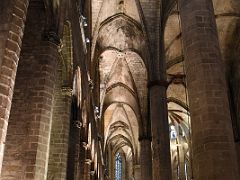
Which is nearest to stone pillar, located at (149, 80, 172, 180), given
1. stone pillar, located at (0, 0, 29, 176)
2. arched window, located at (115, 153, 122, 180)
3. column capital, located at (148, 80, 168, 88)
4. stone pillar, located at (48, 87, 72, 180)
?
column capital, located at (148, 80, 168, 88)

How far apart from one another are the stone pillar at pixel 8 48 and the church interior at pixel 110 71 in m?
0.02

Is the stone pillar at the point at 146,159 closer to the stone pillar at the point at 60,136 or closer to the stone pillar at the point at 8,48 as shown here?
the stone pillar at the point at 60,136

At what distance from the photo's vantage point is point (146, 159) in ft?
74.6

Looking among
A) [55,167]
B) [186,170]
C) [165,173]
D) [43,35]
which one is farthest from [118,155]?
[43,35]

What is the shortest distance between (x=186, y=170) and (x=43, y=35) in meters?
25.7

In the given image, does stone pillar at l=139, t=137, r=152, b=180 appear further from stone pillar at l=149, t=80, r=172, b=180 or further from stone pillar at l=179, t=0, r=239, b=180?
stone pillar at l=179, t=0, r=239, b=180

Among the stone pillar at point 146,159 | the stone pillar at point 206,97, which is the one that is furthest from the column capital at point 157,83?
the stone pillar at point 206,97

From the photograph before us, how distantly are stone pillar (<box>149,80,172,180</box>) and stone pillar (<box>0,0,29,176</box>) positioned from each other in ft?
36.1

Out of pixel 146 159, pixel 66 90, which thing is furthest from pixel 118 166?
pixel 66 90

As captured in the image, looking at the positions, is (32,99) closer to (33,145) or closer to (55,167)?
(33,145)

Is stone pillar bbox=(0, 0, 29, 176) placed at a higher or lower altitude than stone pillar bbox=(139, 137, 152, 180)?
lower

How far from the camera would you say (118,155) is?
42781 mm

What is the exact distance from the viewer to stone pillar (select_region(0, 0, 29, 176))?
19.6 feet

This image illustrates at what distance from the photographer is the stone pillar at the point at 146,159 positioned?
22.6 meters
